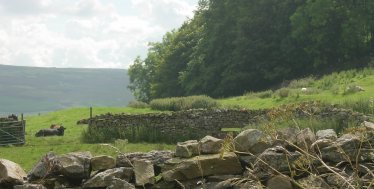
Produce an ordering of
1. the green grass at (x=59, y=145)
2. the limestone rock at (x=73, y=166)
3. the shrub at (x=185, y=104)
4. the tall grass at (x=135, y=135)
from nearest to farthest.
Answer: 1. the limestone rock at (x=73, y=166)
2. the green grass at (x=59, y=145)
3. the tall grass at (x=135, y=135)
4. the shrub at (x=185, y=104)

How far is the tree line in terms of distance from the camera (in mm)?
43031

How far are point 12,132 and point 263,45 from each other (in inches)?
1107

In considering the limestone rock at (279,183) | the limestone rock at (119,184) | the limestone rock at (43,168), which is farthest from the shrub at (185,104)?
the limestone rock at (279,183)

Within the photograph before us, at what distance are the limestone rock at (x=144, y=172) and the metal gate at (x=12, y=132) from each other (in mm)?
19493

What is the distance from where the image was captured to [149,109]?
110ft

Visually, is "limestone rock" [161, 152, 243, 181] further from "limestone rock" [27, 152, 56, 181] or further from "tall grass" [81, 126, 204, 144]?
"tall grass" [81, 126, 204, 144]

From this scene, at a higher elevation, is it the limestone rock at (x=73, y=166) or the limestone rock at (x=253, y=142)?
the limestone rock at (x=253, y=142)

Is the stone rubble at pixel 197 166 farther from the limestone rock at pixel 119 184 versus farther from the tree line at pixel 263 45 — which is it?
the tree line at pixel 263 45

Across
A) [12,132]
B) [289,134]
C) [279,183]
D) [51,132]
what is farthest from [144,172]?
[51,132]

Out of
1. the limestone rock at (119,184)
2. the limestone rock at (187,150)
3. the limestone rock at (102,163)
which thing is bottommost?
the limestone rock at (119,184)

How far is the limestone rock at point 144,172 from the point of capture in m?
5.97

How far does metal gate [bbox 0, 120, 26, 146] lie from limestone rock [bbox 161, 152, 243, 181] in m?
19.7

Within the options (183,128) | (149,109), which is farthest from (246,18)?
(183,128)

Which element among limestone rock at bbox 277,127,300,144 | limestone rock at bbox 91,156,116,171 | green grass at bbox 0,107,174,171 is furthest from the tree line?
limestone rock at bbox 91,156,116,171
